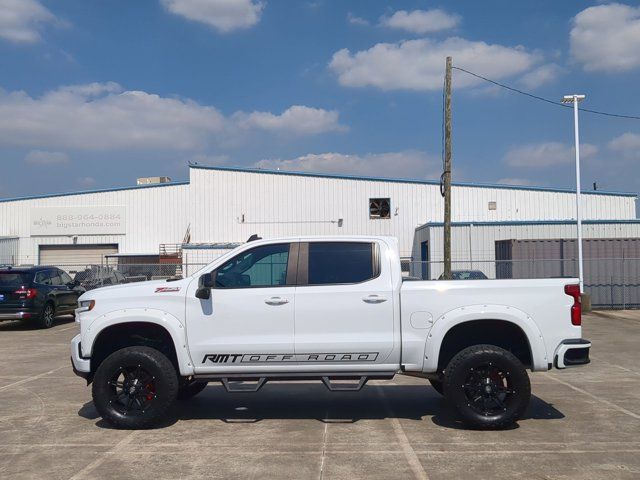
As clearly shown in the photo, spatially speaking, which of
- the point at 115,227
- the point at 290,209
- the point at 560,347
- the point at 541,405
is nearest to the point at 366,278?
the point at 560,347

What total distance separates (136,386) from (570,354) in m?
4.59

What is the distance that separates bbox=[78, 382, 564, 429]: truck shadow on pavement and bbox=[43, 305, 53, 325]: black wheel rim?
34.2ft

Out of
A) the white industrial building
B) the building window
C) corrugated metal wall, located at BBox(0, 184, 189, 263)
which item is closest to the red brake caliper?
the white industrial building

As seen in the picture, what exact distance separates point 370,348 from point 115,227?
1424 inches

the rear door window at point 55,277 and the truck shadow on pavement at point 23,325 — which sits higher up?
the rear door window at point 55,277

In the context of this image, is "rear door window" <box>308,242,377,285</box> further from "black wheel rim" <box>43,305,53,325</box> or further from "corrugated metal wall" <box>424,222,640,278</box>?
"corrugated metal wall" <box>424,222,640,278</box>

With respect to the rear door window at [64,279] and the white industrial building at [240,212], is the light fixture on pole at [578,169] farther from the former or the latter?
the rear door window at [64,279]

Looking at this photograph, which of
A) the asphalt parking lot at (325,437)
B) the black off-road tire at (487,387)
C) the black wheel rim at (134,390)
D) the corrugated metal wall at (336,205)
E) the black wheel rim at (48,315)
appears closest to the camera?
the asphalt parking lot at (325,437)

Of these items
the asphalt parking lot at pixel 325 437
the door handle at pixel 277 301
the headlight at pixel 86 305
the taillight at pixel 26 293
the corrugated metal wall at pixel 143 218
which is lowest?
the asphalt parking lot at pixel 325 437

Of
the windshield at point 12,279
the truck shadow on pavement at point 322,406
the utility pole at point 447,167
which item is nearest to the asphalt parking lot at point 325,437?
the truck shadow on pavement at point 322,406

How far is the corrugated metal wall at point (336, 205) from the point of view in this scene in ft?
119

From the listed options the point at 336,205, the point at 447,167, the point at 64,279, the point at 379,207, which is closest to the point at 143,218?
the point at 336,205

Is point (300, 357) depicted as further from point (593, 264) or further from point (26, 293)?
point (593, 264)

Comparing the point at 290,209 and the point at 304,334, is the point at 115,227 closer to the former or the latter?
the point at 290,209
